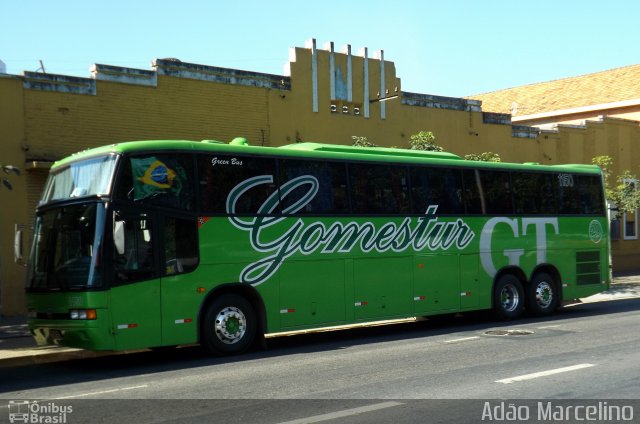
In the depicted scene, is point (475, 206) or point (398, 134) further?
point (398, 134)

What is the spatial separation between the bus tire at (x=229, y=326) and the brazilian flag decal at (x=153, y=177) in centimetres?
208

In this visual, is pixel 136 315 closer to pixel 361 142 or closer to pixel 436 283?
pixel 436 283

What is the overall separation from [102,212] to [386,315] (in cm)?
627

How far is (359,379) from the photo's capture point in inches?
394

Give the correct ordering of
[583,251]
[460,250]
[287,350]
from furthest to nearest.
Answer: [583,251] < [460,250] < [287,350]

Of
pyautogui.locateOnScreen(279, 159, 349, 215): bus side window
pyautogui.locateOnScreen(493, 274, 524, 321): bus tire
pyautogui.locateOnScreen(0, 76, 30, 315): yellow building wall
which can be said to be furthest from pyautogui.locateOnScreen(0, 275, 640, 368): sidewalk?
pyautogui.locateOnScreen(493, 274, 524, 321): bus tire

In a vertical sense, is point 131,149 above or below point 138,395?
above

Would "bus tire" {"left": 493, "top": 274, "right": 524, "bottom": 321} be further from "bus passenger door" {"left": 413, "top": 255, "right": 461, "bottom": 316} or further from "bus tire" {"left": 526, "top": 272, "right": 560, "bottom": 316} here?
"bus passenger door" {"left": 413, "top": 255, "right": 461, "bottom": 316}

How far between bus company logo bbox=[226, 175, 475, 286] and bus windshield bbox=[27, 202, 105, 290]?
2.39 metres

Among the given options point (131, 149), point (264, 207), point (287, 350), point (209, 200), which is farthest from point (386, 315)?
point (131, 149)

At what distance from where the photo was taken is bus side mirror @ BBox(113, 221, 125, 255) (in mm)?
11406

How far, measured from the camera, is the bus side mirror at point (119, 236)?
11.4 metres

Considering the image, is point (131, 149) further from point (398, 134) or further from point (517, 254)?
point (398, 134)

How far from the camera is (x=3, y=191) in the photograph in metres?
17.5
